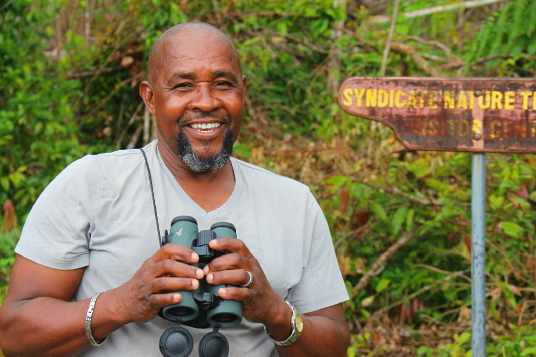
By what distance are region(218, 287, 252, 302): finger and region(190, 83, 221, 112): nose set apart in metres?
0.74

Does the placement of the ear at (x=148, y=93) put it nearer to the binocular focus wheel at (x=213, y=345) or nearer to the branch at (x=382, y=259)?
the binocular focus wheel at (x=213, y=345)

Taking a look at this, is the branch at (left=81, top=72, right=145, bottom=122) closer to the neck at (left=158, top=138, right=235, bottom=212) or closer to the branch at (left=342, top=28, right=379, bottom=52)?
the branch at (left=342, top=28, right=379, bottom=52)

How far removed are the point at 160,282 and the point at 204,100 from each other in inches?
29.7

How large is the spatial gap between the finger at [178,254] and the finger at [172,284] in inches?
2.5

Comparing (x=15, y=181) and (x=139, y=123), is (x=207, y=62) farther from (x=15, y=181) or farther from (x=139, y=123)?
(x=139, y=123)

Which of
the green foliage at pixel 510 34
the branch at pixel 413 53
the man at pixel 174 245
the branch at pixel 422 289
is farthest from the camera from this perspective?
the branch at pixel 413 53

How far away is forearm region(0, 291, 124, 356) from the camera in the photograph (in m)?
1.85

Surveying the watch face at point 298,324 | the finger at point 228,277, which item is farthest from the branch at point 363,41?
the finger at point 228,277

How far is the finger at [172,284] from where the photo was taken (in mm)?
1684

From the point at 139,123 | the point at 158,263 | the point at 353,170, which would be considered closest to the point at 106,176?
the point at 158,263

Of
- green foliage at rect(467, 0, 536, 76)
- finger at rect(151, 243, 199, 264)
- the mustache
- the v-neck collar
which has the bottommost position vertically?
finger at rect(151, 243, 199, 264)

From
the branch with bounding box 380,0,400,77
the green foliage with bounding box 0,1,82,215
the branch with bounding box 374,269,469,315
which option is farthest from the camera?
the green foliage with bounding box 0,1,82,215

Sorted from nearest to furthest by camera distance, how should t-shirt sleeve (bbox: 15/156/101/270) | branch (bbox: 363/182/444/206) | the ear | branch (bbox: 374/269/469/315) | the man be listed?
the man → t-shirt sleeve (bbox: 15/156/101/270) → the ear → branch (bbox: 374/269/469/315) → branch (bbox: 363/182/444/206)

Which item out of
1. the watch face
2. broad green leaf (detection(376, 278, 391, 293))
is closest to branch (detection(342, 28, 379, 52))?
broad green leaf (detection(376, 278, 391, 293))
